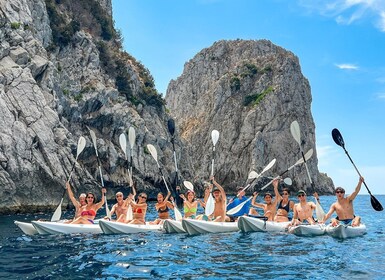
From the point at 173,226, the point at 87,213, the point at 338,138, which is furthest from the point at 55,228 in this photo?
the point at 338,138

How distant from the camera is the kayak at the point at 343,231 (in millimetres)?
12438

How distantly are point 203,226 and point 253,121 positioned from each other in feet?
209

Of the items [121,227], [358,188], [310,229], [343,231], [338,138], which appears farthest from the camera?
[338,138]

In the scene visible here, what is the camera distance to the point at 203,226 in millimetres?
13664

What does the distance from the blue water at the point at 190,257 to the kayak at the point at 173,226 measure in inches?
27.5

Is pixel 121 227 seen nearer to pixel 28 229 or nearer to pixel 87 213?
pixel 87 213

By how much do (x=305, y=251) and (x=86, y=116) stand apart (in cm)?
3052

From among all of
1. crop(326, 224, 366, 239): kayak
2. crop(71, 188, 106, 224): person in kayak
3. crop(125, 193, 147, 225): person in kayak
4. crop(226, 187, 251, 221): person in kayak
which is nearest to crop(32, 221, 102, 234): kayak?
crop(71, 188, 106, 224): person in kayak

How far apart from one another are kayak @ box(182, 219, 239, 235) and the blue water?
1.30 ft

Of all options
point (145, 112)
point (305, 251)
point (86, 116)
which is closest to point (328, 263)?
point (305, 251)

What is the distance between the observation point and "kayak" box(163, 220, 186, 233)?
46.6 ft

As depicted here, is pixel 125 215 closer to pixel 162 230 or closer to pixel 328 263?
pixel 162 230

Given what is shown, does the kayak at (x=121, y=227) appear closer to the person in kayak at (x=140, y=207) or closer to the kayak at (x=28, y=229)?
the person in kayak at (x=140, y=207)

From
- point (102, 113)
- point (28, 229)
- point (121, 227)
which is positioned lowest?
point (28, 229)
